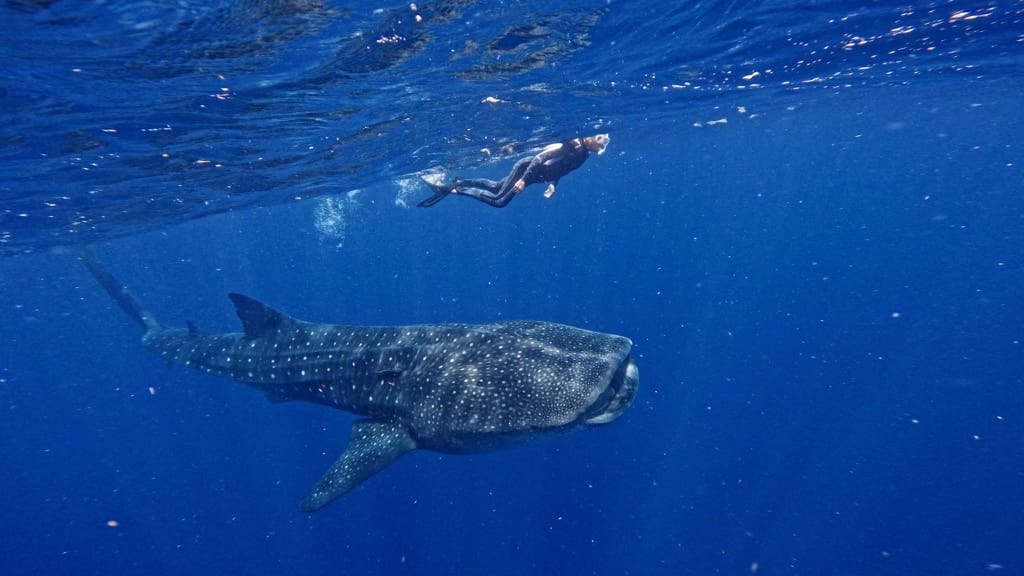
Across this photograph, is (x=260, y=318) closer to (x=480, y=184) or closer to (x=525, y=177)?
(x=480, y=184)

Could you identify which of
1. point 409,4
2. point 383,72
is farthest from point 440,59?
point 409,4

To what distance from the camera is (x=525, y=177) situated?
10531mm

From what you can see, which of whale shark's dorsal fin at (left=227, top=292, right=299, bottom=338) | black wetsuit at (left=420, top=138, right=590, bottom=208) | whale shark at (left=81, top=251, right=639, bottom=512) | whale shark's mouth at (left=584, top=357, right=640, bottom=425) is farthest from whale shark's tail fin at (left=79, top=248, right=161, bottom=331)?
whale shark's mouth at (left=584, top=357, right=640, bottom=425)

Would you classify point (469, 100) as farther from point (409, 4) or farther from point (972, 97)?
point (972, 97)

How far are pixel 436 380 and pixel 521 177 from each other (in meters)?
4.57

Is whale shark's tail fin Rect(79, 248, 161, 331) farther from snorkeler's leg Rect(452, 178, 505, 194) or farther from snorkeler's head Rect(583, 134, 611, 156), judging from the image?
snorkeler's head Rect(583, 134, 611, 156)

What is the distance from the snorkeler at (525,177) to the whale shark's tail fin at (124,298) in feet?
34.7

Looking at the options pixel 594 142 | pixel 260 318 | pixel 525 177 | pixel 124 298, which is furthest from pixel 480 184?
pixel 124 298

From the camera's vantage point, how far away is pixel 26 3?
5.48 meters

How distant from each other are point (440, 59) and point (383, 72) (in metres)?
1.14

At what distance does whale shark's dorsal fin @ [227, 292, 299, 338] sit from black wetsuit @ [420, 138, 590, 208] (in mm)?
3551

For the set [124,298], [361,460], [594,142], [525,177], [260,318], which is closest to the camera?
[361,460]

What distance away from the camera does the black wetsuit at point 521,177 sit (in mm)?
10312

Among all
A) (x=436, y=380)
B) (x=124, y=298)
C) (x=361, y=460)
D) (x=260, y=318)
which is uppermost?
(x=260, y=318)
